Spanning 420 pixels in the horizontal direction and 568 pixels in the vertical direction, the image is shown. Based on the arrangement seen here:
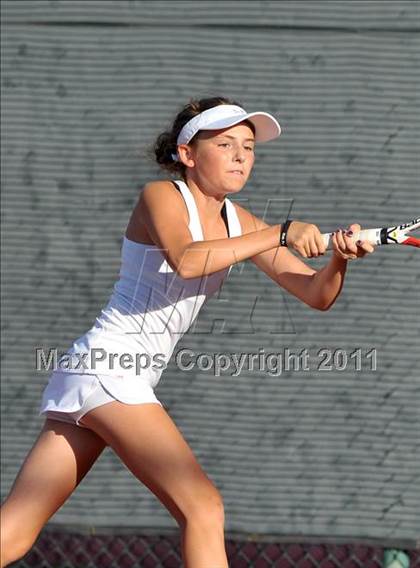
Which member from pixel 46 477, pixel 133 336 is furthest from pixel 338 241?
pixel 46 477

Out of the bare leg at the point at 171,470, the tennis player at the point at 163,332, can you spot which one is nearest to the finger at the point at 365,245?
the tennis player at the point at 163,332

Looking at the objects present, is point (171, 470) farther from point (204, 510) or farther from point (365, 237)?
point (365, 237)

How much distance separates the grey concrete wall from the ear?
1.03m

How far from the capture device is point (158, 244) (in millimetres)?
3207

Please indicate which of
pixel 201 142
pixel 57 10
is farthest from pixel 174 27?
pixel 201 142

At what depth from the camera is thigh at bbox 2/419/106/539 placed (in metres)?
3.12

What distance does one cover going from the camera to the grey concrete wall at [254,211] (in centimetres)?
432

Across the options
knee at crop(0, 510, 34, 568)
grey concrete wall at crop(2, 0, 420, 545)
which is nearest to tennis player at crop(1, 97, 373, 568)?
knee at crop(0, 510, 34, 568)

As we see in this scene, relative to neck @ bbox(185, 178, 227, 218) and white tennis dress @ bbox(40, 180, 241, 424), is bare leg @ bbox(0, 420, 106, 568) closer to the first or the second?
white tennis dress @ bbox(40, 180, 241, 424)

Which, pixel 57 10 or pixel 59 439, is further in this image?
pixel 57 10

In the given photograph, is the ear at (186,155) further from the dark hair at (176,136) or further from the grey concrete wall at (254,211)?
the grey concrete wall at (254,211)

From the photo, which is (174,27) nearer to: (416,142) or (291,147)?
(291,147)

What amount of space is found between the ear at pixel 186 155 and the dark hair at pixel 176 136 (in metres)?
0.02

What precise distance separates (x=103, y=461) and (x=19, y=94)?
4.65 feet
